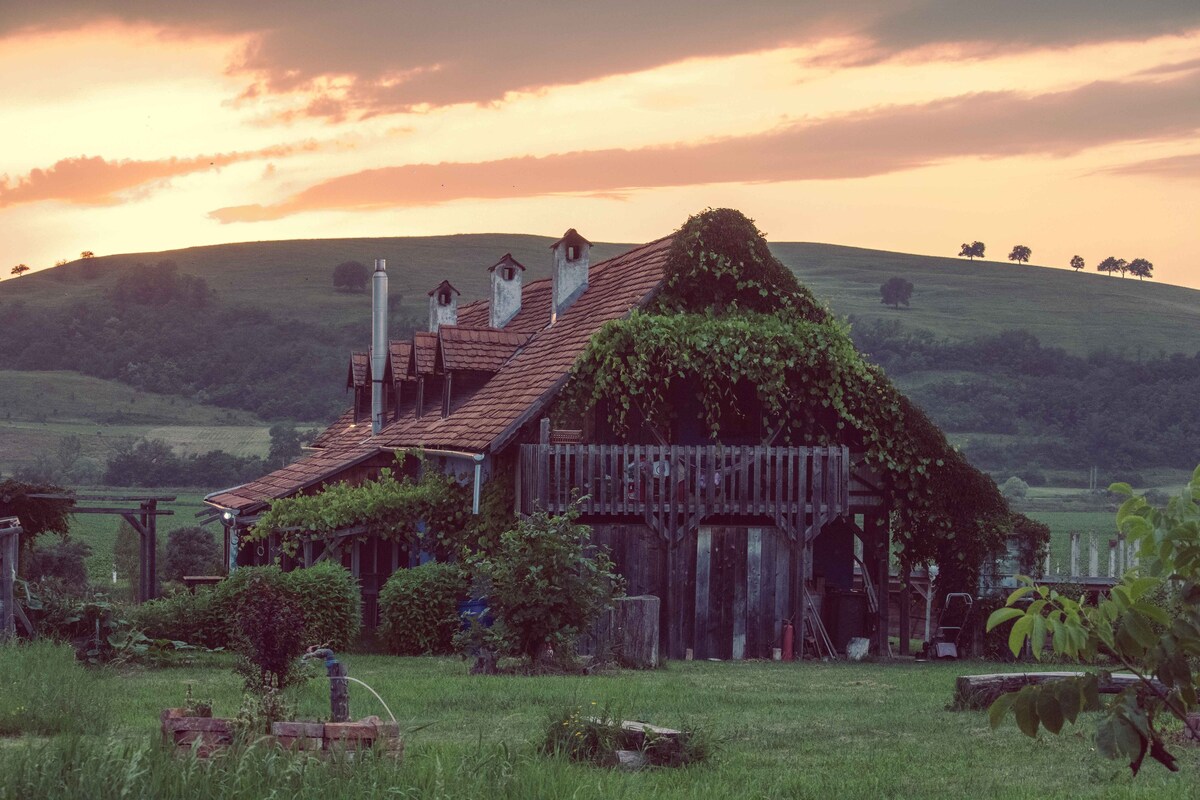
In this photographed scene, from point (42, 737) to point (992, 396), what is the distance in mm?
110603

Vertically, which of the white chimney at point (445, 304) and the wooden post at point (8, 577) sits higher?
the white chimney at point (445, 304)

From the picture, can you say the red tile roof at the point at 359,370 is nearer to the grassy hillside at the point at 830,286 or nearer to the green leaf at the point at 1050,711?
the green leaf at the point at 1050,711

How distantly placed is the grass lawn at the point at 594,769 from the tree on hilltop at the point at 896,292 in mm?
139889

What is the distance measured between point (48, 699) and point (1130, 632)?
10.2 meters

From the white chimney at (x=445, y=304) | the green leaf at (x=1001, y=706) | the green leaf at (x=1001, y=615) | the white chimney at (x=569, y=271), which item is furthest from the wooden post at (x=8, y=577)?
the white chimney at (x=445, y=304)

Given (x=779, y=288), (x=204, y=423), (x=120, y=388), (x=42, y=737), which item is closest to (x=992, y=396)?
(x=204, y=423)

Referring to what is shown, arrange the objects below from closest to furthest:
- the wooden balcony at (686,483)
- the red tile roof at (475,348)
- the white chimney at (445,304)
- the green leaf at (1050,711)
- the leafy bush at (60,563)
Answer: the green leaf at (1050,711) → the wooden balcony at (686,483) → the red tile roof at (475,348) → the leafy bush at (60,563) → the white chimney at (445,304)

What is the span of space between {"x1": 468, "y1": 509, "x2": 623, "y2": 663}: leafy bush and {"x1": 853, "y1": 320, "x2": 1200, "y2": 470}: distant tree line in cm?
8372

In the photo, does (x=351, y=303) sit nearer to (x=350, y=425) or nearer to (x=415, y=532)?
(x=350, y=425)

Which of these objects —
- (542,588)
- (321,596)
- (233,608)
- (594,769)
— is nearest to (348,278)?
(321,596)

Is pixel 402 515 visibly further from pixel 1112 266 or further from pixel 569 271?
pixel 1112 266

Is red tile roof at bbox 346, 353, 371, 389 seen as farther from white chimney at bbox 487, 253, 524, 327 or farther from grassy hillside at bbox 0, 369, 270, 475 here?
grassy hillside at bbox 0, 369, 270, 475

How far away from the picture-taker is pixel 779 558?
24.9 metres

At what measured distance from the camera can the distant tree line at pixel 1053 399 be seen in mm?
105188
